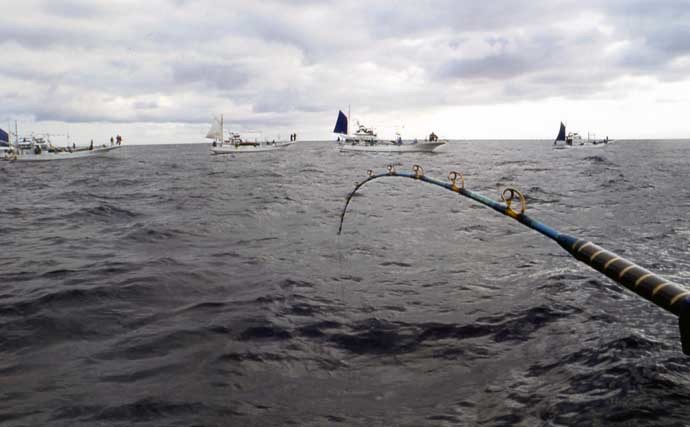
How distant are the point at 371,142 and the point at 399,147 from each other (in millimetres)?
6643

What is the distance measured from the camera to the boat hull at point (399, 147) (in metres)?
85.5

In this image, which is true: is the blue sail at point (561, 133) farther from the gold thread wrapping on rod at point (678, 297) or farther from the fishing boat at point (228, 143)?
the gold thread wrapping on rod at point (678, 297)

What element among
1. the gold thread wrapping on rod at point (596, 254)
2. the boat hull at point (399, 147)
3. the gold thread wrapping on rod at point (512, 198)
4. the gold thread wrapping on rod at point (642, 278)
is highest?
the boat hull at point (399, 147)

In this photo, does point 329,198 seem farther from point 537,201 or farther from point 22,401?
point 22,401

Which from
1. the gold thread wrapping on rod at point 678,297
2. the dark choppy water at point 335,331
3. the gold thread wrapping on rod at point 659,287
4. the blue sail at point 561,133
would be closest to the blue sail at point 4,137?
the dark choppy water at point 335,331

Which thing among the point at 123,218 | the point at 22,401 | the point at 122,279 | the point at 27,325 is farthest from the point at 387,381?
the point at 123,218

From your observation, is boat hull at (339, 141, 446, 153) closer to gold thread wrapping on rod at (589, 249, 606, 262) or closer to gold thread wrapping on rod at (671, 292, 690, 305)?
gold thread wrapping on rod at (589, 249, 606, 262)

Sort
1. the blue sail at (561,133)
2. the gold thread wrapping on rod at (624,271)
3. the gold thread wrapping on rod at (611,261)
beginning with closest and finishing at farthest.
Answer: the gold thread wrapping on rod at (624,271), the gold thread wrapping on rod at (611,261), the blue sail at (561,133)

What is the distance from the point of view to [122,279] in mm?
8703

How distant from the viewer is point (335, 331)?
20.0ft

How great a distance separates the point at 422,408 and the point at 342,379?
995 millimetres

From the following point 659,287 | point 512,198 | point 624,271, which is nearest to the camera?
point 659,287

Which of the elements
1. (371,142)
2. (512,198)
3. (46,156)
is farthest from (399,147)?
(512,198)

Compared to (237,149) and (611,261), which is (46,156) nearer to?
(237,149)
